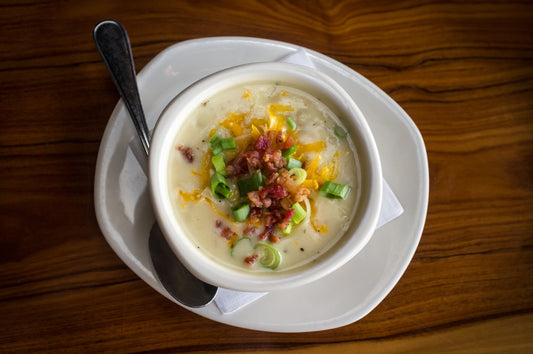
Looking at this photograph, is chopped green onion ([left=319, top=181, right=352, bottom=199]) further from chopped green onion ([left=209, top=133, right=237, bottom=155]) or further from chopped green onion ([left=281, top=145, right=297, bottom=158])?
chopped green onion ([left=209, top=133, right=237, bottom=155])

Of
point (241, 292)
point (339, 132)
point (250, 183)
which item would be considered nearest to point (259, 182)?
point (250, 183)

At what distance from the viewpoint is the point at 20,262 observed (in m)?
2.03

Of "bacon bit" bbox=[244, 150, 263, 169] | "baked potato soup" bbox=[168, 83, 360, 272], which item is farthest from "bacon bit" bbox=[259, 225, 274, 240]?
"bacon bit" bbox=[244, 150, 263, 169]

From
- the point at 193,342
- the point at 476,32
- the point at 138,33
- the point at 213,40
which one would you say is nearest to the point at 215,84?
the point at 213,40

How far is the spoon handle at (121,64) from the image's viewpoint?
1802 millimetres

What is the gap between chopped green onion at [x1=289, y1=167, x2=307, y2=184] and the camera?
162cm

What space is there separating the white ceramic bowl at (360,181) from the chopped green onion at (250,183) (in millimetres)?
266

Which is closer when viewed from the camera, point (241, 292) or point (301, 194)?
point (301, 194)

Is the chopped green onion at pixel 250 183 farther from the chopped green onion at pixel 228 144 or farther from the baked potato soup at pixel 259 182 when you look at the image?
the chopped green onion at pixel 228 144

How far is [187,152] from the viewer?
5.57 ft

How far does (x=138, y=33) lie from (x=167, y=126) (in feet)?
2.48

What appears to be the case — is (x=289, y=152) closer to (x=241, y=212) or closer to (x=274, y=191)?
(x=274, y=191)

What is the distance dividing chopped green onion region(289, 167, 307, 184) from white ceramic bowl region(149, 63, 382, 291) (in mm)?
252

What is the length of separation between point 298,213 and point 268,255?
0.20 m
